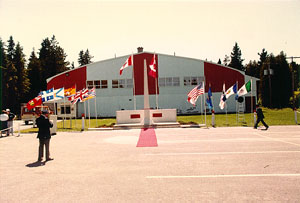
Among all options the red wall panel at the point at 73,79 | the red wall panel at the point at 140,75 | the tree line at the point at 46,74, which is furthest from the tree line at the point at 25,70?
the red wall panel at the point at 140,75

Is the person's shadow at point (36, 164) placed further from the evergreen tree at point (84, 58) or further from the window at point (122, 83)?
the evergreen tree at point (84, 58)

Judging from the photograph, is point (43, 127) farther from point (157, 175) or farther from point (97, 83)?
point (97, 83)

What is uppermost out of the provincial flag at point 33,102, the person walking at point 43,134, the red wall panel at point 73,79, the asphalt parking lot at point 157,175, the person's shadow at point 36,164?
the red wall panel at point 73,79

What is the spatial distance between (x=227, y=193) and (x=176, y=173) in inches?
70.6

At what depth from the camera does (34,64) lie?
6556cm

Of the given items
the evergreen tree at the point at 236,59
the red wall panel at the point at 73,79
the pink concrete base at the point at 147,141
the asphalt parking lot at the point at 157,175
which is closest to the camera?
the asphalt parking lot at the point at 157,175

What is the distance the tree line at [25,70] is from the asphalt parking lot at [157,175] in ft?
146

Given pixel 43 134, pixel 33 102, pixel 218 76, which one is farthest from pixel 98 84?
pixel 43 134

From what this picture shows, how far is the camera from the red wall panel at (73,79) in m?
39.5

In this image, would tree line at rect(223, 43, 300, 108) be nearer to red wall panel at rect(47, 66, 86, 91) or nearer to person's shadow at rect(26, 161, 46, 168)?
red wall panel at rect(47, 66, 86, 91)

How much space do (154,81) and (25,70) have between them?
36.6 meters

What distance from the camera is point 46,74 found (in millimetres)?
67000

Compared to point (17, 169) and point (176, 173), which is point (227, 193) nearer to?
point (176, 173)

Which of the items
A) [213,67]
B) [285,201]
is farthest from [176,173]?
[213,67]
